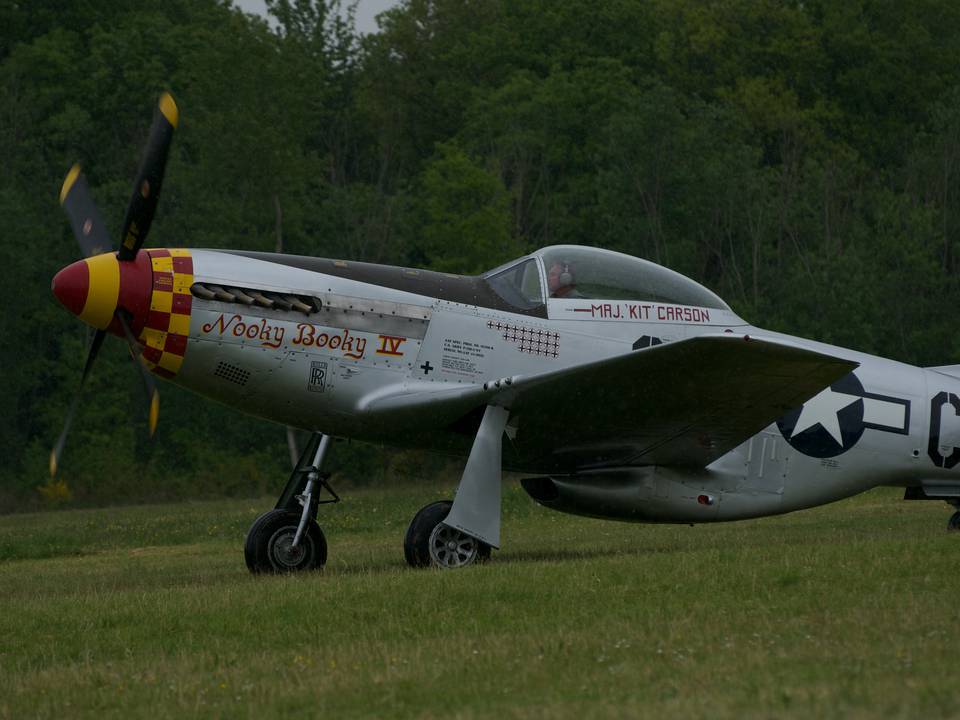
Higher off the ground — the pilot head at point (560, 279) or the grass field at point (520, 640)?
the pilot head at point (560, 279)

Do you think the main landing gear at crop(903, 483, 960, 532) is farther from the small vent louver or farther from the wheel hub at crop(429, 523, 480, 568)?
the small vent louver

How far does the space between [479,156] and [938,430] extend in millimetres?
40614

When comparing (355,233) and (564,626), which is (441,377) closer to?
(564,626)

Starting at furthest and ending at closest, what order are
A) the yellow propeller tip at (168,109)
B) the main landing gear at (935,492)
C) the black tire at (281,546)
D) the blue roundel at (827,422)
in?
the main landing gear at (935,492)
the blue roundel at (827,422)
the black tire at (281,546)
the yellow propeller tip at (168,109)

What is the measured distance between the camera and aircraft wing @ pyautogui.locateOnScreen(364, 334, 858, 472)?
10.7 m

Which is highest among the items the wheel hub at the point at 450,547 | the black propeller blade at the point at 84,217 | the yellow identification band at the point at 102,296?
the black propeller blade at the point at 84,217

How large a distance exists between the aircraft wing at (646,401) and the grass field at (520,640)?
108 centimetres

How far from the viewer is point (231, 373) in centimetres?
1174

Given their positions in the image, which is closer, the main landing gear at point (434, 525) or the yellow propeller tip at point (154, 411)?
the yellow propeller tip at point (154, 411)

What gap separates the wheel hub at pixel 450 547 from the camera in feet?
38.6

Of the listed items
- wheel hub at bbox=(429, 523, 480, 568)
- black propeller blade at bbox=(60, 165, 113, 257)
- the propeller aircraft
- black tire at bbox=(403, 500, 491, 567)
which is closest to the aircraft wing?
the propeller aircraft

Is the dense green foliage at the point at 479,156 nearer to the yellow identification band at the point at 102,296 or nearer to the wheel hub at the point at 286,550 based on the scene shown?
the wheel hub at the point at 286,550

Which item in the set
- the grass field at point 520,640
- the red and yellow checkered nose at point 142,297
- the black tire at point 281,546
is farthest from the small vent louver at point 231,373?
the grass field at point 520,640

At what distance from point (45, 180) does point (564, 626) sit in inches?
1881
